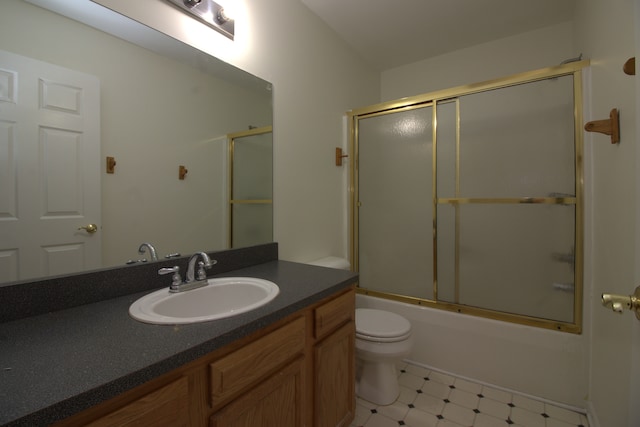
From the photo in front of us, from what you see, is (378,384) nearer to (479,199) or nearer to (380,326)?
(380,326)

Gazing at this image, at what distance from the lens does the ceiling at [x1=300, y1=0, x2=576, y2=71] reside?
1.96 metres

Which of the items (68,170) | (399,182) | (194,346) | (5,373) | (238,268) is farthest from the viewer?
(399,182)

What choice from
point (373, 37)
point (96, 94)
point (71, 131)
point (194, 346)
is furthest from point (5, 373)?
point (373, 37)

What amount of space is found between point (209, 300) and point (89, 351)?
53 cm

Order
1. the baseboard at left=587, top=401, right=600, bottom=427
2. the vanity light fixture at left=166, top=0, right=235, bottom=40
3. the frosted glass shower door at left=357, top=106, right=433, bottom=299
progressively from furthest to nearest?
the frosted glass shower door at left=357, top=106, right=433, bottom=299, the baseboard at left=587, top=401, right=600, bottom=427, the vanity light fixture at left=166, top=0, right=235, bottom=40

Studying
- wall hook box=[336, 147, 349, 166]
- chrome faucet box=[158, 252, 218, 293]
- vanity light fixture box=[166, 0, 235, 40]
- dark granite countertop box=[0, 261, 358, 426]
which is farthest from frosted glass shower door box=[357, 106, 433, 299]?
chrome faucet box=[158, 252, 218, 293]

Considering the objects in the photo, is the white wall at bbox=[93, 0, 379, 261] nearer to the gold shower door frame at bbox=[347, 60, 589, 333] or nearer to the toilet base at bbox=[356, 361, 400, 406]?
the gold shower door frame at bbox=[347, 60, 589, 333]

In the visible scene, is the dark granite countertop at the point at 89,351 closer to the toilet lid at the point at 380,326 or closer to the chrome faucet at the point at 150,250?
the chrome faucet at the point at 150,250

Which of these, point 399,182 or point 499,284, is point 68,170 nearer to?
point 399,182

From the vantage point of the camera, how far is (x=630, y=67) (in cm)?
83

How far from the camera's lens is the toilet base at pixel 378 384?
168 centimetres

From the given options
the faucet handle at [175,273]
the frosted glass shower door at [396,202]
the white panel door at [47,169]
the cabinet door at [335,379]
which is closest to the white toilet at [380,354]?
the cabinet door at [335,379]

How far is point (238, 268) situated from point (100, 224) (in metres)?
0.63

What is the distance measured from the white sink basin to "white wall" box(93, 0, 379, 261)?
0.57 metres
